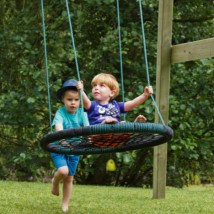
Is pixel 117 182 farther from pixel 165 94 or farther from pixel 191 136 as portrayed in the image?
pixel 165 94

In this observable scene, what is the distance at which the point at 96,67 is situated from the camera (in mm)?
8477

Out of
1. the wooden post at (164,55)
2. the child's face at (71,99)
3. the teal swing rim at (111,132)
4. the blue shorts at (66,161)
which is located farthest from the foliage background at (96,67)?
the teal swing rim at (111,132)

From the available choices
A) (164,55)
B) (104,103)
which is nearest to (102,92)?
(104,103)

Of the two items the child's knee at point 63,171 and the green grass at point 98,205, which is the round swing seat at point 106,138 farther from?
the green grass at point 98,205

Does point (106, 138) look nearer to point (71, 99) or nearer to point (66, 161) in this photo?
point (71, 99)

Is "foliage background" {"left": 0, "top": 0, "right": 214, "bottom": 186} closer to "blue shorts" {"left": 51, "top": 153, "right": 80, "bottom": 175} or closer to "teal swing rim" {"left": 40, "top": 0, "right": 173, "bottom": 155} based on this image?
"blue shorts" {"left": 51, "top": 153, "right": 80, "bottom": 175}

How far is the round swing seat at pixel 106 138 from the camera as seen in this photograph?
3.15 meters

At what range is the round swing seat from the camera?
3150mm

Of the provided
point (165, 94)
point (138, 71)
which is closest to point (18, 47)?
point (138, 71)

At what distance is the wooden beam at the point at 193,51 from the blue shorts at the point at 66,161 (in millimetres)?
1439

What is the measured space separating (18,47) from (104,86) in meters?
5.04

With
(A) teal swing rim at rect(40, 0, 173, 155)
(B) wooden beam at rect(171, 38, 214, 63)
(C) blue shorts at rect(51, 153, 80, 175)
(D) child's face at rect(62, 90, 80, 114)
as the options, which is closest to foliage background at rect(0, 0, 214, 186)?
(B) wooden beam at rect(171, 38, 214, 63)

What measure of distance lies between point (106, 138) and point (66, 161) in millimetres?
857

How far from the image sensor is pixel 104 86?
4266 mm
